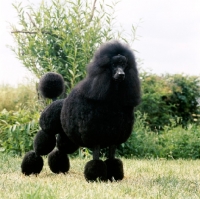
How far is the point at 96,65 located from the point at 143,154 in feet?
11.9

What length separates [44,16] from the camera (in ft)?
25.4

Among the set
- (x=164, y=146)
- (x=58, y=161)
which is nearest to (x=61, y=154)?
(x=58, y=161)

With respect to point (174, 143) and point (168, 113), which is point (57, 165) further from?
point (168, 113)

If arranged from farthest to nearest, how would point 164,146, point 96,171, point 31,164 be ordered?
point 164,146 < point 31,164 < point 96,171

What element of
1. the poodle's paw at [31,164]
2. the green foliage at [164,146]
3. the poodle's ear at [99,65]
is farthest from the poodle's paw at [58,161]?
the green foliage at [164,146]

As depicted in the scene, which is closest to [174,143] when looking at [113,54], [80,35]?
[80,35]

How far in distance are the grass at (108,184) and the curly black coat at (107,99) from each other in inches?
19.0

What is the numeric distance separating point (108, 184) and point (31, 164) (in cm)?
132

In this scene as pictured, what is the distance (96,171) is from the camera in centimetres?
421

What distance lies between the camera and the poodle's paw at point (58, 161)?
5062mm

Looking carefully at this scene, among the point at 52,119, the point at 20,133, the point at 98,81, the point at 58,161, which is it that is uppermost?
the point at 98,81

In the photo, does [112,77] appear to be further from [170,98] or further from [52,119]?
[170,98]

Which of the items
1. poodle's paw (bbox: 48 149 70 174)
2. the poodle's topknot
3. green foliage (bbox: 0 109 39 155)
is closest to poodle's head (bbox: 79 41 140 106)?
the poodle's topknot

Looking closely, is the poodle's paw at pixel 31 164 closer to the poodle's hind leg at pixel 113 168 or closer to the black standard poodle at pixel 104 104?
the black standard poodle at pixel 104 104
